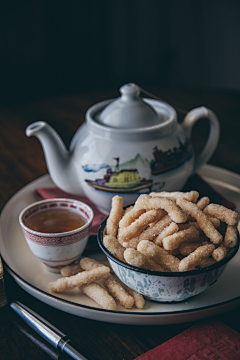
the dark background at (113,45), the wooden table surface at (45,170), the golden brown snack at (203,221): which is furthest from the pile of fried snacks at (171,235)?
the dark background at (113,45)

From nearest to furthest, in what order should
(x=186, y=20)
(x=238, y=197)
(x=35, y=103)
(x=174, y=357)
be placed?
(x=174, y=357)
(x=238, y=197)
(x=35, y=103)
(x=186, y=20)

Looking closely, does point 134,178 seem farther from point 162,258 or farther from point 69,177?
point 162,258

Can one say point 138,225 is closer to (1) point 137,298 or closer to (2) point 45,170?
(1) point 137,298

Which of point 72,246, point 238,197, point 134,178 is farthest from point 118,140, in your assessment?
point 238,197

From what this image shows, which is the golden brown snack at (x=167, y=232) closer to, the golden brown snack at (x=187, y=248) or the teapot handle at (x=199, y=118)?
the golden brown snack at (x=187, y=248)

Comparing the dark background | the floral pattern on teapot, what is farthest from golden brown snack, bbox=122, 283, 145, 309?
the dark background

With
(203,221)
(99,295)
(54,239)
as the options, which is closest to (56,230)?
(54,239)
